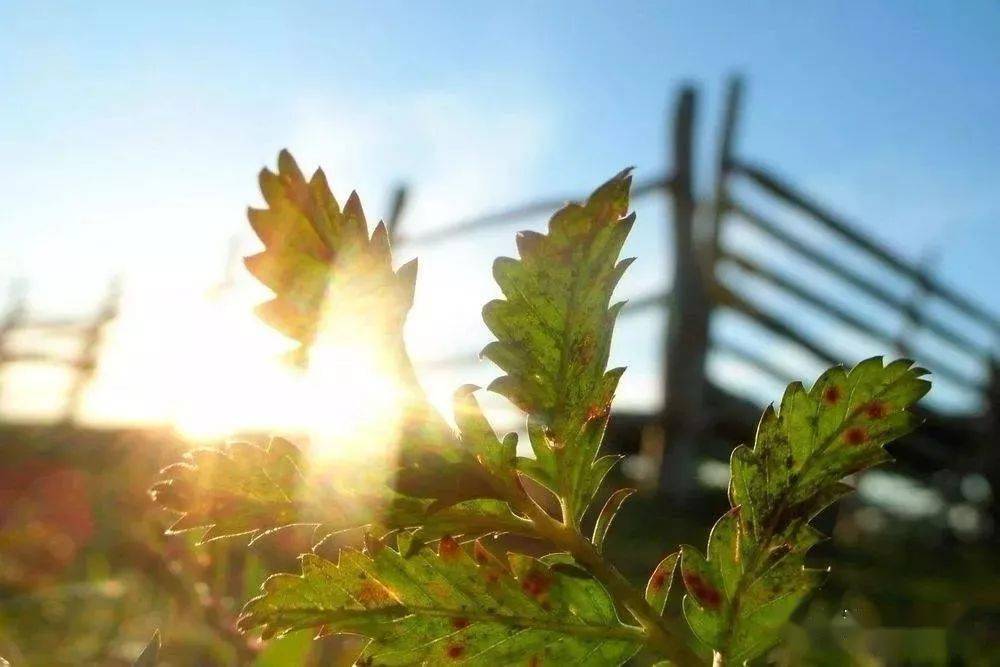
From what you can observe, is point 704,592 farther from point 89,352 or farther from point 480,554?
point 89,352

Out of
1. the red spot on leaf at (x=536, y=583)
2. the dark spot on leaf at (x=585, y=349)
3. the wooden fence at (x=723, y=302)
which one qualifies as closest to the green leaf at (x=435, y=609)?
the red spot on leaf at (x=536, y=583)

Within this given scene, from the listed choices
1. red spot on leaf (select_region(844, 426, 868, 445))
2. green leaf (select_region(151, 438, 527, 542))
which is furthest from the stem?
red spot on leaf (select_region(844, 426, 868, 445))

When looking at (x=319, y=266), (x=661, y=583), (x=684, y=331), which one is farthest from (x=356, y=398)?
(x=684, y=331)

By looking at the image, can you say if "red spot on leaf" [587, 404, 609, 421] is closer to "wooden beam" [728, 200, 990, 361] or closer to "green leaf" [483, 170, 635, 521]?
"green leaf" [483, 170, 635, 521]

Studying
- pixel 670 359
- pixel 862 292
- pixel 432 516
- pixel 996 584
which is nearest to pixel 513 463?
pixel 432 516

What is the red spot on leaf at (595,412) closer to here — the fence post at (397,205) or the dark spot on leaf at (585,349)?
the dark spot on leaf at (585,349)

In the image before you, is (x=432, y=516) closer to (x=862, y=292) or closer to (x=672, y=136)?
(x=672, y=136)

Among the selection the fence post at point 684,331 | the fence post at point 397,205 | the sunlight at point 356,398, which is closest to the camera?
the sunlight at point 356,398
